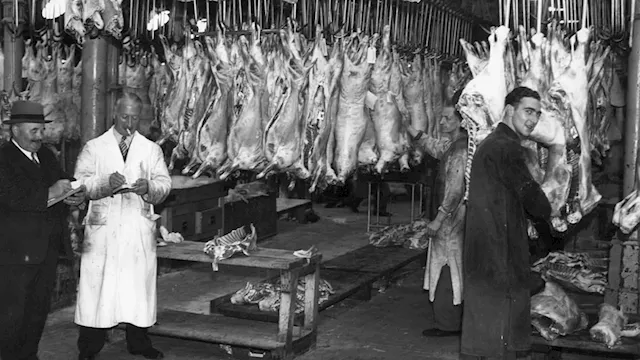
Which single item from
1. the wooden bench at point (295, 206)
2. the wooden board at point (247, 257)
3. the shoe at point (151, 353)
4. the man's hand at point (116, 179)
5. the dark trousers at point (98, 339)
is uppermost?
the man's hand at point (116, 179)

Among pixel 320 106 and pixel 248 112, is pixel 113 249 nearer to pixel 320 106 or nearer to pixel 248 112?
pixel 248 112

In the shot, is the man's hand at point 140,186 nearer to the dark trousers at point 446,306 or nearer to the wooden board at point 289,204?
the dark trousers at point 446,306

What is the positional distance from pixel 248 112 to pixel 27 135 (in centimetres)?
185

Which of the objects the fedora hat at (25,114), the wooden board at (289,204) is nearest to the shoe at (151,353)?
the fedora hat at (25,114)

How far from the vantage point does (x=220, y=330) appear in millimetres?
6047

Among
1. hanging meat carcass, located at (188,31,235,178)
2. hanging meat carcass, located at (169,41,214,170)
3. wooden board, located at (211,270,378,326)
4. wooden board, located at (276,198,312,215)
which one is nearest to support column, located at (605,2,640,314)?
wooden board, located at (211,270,378,326)

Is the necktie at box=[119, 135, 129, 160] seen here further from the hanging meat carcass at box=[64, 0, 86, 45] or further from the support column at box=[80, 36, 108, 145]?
the hanging meat carcass at box=[64, 0, 86, 45]

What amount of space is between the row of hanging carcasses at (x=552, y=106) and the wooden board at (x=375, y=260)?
302 centimetres

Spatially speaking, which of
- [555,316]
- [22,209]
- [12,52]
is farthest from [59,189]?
[555,316]

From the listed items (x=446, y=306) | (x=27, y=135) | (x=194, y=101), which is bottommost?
(x=446, y=306)

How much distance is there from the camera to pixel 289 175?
652cm

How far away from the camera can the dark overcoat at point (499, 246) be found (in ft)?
14.9

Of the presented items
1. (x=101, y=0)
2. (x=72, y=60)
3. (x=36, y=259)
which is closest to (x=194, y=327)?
(x=36, y=259)

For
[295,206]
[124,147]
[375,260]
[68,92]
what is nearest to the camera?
[124,147]
